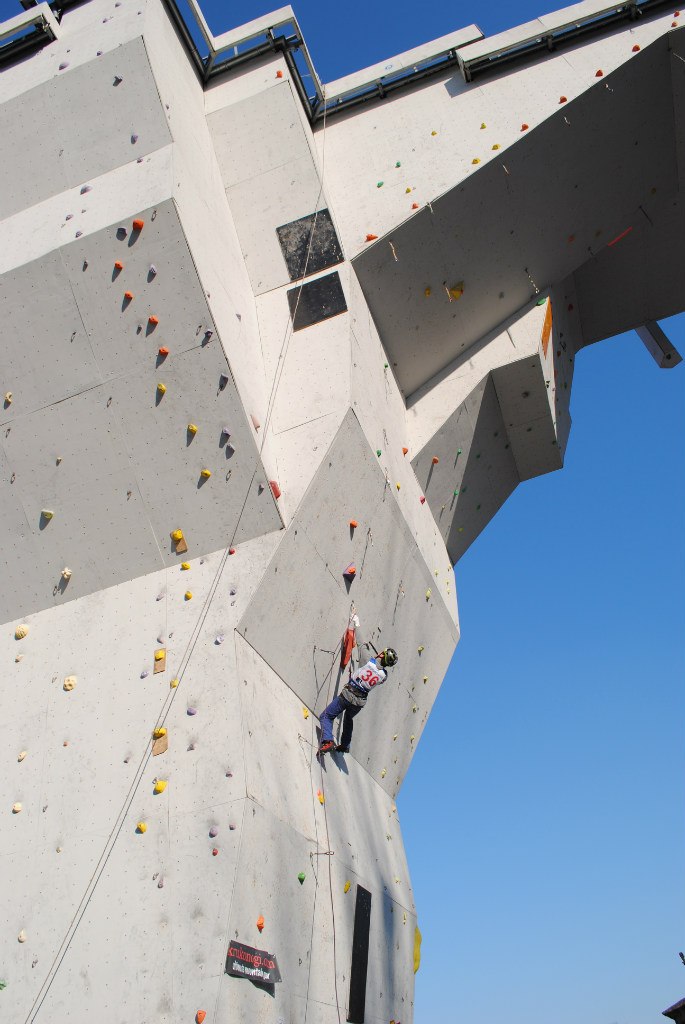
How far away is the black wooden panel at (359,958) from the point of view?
20.2 feet

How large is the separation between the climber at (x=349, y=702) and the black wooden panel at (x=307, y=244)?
327 cm

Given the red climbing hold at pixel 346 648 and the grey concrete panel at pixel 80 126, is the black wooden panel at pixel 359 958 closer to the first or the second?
the red climbing hold at pixel 346 648

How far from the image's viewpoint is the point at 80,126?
7.35 meters

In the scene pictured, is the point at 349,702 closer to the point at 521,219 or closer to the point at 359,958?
the point at 359,958

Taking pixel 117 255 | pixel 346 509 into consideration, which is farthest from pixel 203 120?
pixel 346 509

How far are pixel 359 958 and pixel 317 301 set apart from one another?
4857 millimetres

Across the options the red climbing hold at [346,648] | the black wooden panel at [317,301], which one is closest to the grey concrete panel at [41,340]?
the black wooden panel at [317,301]

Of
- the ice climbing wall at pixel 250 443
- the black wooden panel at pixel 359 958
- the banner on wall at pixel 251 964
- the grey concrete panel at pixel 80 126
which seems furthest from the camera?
the grey concrete panel at pixel 80 126

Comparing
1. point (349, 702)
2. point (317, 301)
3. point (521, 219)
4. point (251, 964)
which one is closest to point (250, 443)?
point (317, 301)

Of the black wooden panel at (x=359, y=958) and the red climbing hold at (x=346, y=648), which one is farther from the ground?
the red climbing hold at (x=346, y=648)

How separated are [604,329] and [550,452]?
6.16 feet

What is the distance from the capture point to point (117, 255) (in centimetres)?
684

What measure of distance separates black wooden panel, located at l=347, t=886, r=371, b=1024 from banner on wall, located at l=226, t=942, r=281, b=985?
99 centimetres

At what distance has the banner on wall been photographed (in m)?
5.16
